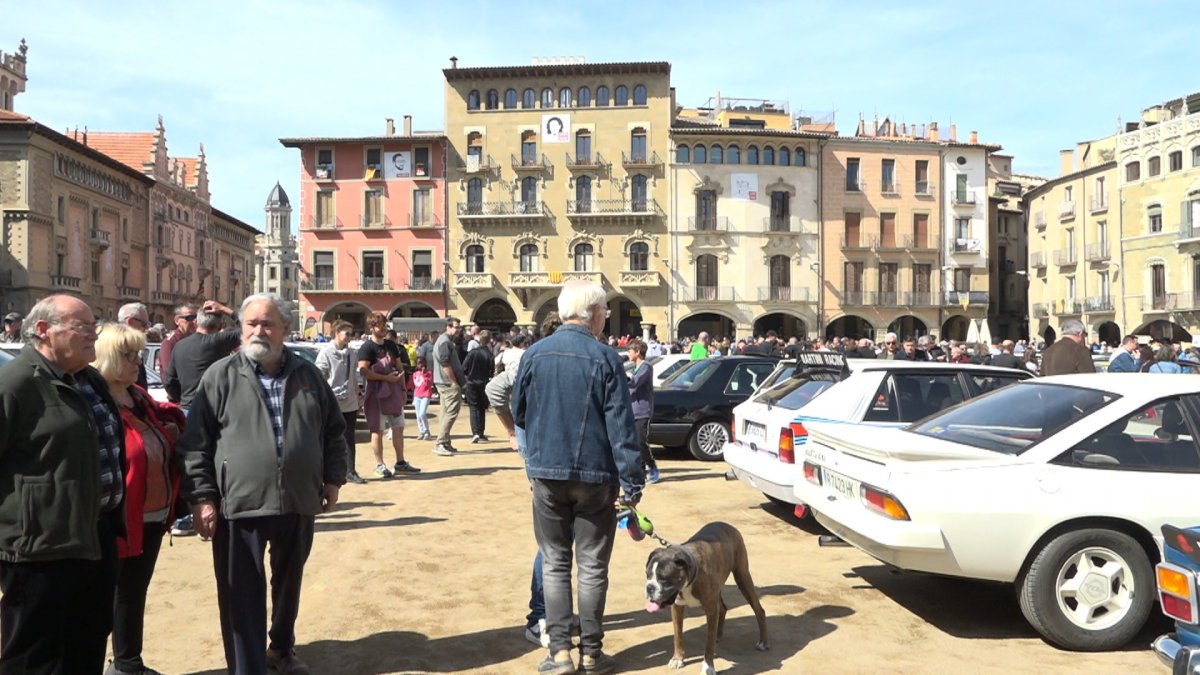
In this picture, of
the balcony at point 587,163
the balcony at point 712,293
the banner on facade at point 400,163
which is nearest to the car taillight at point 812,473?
the balcony at point 712,293

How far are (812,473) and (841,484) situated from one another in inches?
23.6

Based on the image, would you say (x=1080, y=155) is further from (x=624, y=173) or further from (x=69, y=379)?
(x=69, y=379)

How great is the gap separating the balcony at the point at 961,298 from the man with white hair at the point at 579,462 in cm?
Answer: 4662

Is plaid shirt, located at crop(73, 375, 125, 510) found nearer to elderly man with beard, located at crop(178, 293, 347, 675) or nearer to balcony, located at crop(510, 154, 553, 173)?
elderly man with beard, located at crop(178, 293, 347, 675)

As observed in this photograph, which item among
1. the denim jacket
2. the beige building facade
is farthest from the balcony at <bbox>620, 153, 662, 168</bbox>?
the denim jacket

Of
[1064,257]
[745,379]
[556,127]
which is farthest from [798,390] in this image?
[1064,257]

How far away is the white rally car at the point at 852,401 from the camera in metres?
7.58

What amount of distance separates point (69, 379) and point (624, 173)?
141 feet

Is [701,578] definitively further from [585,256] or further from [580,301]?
[585,256]

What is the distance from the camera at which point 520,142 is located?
1809 inches

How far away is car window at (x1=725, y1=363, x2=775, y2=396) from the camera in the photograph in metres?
12.3

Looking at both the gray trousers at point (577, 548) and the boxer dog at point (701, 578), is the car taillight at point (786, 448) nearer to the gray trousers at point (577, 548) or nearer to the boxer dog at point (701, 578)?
the boxer dog at point (701, 578)

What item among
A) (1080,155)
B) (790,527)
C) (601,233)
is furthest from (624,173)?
(790,527)

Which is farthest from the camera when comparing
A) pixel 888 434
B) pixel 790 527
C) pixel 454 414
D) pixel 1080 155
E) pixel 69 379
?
pixel 1080 155
